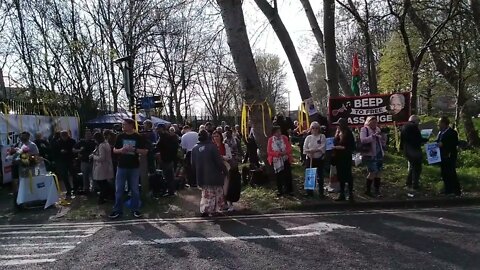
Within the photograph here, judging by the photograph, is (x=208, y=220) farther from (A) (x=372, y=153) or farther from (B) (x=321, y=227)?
(A) (x=372, y=153)

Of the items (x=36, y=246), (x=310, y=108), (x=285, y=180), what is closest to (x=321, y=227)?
(x=285, y=180)

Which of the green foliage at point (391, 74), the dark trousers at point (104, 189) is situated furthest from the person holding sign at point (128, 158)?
the green foliage at point (391, 74)

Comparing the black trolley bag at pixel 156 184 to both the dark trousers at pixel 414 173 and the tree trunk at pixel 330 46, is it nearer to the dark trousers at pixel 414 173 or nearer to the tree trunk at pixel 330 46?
the dark trousers at pixel 414 173

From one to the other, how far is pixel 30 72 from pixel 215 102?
2619 centimetres

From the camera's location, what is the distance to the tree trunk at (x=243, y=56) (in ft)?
39.7

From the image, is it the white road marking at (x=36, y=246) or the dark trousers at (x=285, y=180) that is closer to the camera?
the white road marking at (x=36, y=246)

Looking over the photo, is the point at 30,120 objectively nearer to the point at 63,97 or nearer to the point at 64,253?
the point at 64,253

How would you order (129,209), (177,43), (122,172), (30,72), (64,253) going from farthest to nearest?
(177,43) → (30,72) → (129,209) → (122,172) → (64,253)

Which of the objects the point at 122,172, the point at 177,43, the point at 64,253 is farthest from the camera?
the point at 177,43

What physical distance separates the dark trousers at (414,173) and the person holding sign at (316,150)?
2.15m

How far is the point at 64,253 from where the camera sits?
23.4ft

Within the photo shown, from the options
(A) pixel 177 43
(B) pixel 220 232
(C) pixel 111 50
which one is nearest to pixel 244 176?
(B) pixel 220 232

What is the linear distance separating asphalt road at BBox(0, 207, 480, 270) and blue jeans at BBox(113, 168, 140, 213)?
1.98 feet

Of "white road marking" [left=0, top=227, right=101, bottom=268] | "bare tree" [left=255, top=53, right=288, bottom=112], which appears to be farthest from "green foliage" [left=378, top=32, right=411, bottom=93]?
"white road marking" [left=0, top=227, right=101, bottom=268]
